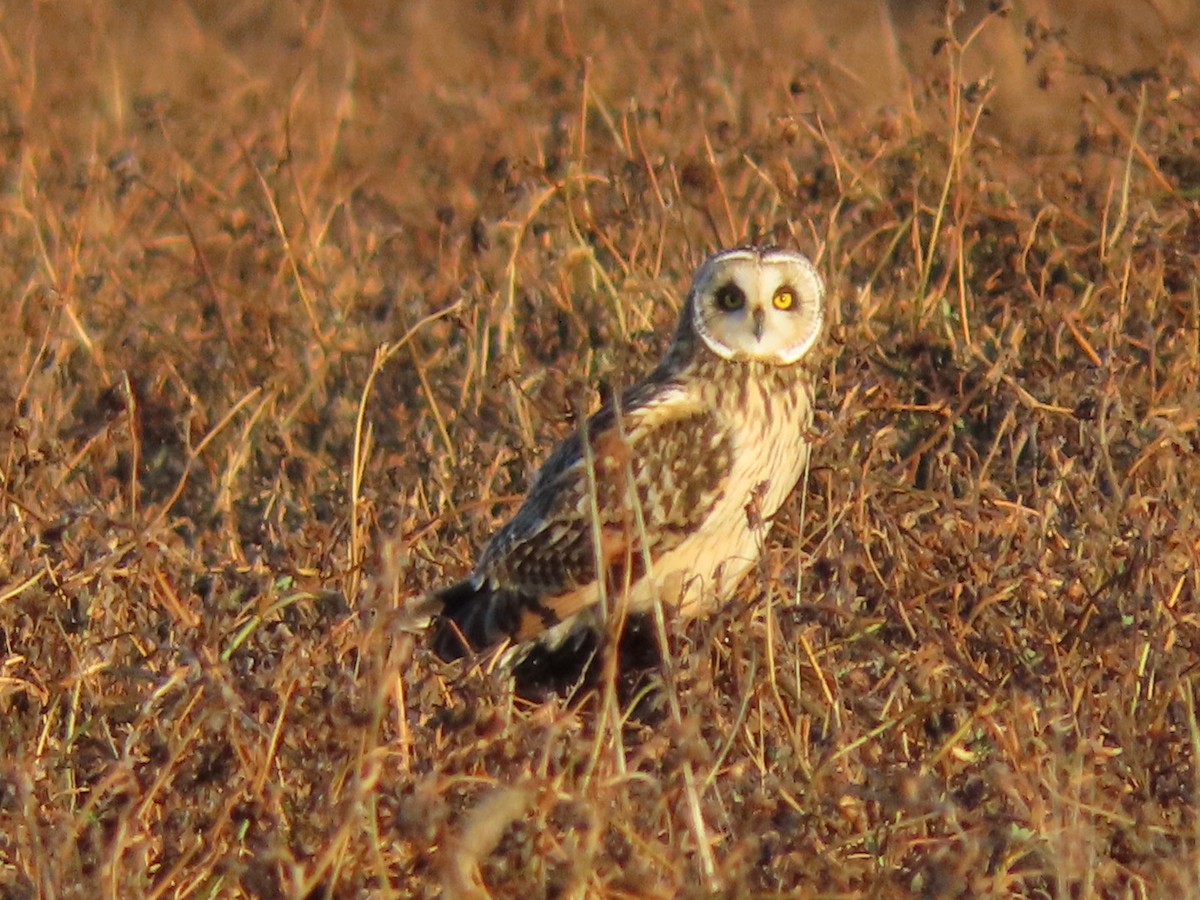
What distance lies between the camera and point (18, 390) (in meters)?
5.90

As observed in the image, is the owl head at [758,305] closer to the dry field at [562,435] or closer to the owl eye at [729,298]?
the owl eye at [729,298]

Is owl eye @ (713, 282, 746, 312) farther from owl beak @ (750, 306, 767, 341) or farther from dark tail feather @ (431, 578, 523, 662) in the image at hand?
dark tail feather @ (431, 578, 523, 662)

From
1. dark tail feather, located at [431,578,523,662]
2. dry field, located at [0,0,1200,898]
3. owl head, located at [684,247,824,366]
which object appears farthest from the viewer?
owl head, located at [684,247,824,366]

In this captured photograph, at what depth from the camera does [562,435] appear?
225 inches

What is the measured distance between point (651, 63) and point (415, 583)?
3.06 m

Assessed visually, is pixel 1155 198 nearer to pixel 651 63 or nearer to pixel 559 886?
pixel 651 63

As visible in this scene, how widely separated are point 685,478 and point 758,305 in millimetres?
441

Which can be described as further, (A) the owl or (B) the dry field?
(A) the owl

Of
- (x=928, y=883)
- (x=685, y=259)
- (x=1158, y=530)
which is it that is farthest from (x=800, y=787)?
(x=685, y=259)

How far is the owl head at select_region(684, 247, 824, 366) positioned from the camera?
528 cm

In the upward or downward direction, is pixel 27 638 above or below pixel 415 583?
above

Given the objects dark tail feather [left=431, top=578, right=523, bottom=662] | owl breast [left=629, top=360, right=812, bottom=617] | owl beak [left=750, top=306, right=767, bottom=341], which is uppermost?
owl beak [left=750, top=306, right=767, bottom=341]

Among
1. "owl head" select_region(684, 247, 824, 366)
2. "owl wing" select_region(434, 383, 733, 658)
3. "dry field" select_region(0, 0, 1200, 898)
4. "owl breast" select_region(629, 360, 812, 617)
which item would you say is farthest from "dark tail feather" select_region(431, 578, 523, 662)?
"owl head" select_region(684, 247, 824, 366)

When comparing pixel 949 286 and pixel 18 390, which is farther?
pixel 949 286
